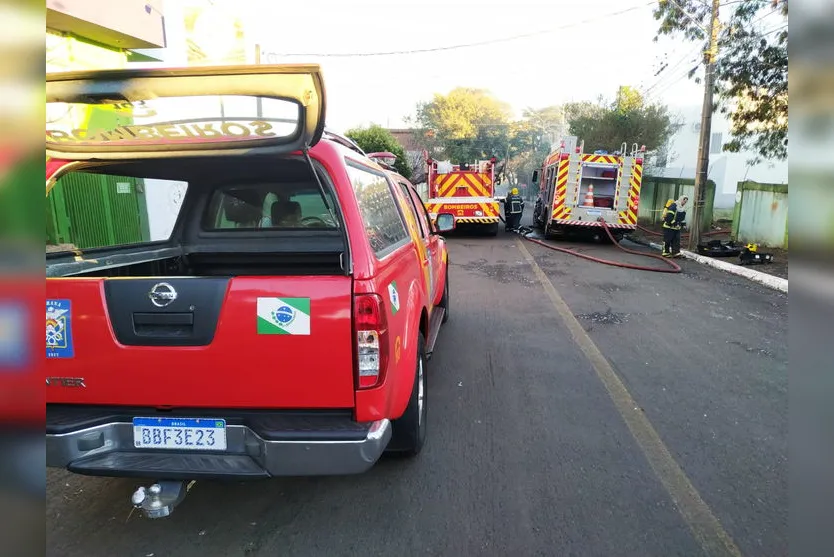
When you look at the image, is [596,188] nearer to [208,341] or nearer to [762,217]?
[762,217]

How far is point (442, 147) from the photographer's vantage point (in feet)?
150

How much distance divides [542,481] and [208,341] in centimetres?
209

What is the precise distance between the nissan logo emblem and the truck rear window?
1378mm

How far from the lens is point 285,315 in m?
2.35

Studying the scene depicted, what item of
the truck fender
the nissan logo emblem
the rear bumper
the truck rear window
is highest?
the truck rear window

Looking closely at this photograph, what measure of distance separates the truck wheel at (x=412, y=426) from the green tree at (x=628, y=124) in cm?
2687

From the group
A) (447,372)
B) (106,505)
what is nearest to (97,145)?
(106,505)

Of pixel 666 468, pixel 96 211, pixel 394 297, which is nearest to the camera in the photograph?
pixel 394 297

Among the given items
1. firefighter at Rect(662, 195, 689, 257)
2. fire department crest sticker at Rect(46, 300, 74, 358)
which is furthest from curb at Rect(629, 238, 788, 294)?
fire department crest sticker at Rect(46, 300, 74, 358)

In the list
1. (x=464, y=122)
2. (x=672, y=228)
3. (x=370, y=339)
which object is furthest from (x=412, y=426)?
(x=464, y=122)

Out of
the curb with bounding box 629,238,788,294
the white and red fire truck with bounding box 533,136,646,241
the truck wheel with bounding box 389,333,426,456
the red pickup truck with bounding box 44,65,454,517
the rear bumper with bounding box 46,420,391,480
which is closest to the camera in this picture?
the red pickup truck with bounding box 44,65,454,517

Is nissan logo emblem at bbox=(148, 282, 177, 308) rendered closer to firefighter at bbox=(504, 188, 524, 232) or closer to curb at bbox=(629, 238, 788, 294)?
curb at bbox=(629, 238, 788, 294)

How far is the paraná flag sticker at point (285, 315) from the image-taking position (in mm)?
2350

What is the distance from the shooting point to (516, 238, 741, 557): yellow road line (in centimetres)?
265
